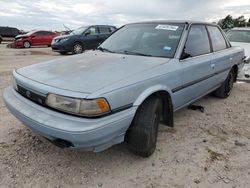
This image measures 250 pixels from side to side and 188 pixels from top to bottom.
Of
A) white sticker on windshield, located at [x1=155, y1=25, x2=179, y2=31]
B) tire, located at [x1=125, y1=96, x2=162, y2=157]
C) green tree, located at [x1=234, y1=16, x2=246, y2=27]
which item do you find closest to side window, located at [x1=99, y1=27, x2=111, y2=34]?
white sticker on windshield, located at [x1=155, y1=25, x2=179, y2=31]

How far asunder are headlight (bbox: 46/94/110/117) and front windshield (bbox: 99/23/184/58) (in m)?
1.33

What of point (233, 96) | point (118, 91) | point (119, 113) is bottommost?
point (233, 96)

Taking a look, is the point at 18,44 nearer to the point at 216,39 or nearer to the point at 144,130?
the point at 216,39

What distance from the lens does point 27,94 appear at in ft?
9.37

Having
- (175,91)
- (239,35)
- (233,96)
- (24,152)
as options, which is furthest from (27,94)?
(239,35)

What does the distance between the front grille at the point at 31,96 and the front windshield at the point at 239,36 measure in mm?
7753

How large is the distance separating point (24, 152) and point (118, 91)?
4.65 ft

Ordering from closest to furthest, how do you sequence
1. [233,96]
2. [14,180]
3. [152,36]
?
[14,180]
[152,36]
[233,96]

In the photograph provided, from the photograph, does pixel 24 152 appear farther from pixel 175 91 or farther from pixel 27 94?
pixel 175 91

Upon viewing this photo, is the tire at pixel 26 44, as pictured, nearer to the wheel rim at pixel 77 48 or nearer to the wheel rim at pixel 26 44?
the wheel rim at pixel 26 44

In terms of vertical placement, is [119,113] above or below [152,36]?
below

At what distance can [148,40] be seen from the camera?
372cm

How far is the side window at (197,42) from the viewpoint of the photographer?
373 cm

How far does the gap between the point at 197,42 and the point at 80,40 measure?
33.4 ft
